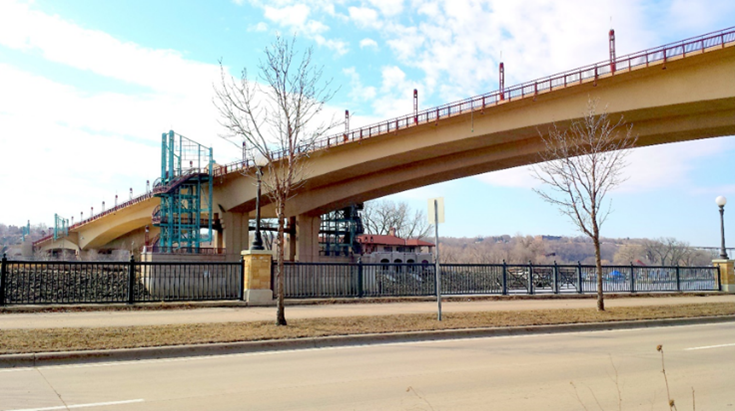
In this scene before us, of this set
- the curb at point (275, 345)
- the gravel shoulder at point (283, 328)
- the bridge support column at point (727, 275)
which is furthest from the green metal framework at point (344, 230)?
the curb at point (275, 345)

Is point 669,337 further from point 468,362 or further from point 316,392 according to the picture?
point 316,392

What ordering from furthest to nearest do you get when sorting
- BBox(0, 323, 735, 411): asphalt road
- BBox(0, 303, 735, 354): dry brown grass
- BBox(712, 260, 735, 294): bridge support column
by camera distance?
BBox(712, 260, 735, 294): bridge support column < BBox(0, 303, 735, 354): dry brown grass < BBox(0, 323, 735, 411): asphalt road

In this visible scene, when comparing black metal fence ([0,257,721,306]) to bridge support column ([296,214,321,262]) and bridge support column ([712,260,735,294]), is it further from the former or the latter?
bridge support column ([296,214,321,262])

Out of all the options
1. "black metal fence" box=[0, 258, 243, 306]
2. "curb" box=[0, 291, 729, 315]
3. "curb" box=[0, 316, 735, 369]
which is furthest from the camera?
"black metal fence" box=[0, 258, 243, 306]

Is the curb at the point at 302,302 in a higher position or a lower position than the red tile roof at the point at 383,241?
lower

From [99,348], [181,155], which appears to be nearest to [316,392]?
[99,348]

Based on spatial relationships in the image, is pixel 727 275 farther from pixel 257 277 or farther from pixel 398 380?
pixel 398 380

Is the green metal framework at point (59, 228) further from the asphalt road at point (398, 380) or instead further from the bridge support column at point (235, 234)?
the asphalt road at point (398, 380)

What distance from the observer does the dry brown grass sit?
1006 centimetres

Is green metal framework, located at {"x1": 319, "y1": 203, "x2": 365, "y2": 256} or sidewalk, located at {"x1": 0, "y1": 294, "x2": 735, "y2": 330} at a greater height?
green metal framework, located at {"x1": 319, "y1": 203, "x2": 365, "y2": 256}

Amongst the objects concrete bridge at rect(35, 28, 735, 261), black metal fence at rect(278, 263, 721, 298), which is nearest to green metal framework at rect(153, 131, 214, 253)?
concrete bridge at rect(35, 28, 735, 261)

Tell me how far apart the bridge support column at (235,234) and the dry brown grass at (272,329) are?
38.1 metres

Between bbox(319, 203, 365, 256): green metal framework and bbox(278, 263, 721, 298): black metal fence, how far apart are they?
31730 mm

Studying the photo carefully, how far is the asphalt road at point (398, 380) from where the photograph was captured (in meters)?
6.81
